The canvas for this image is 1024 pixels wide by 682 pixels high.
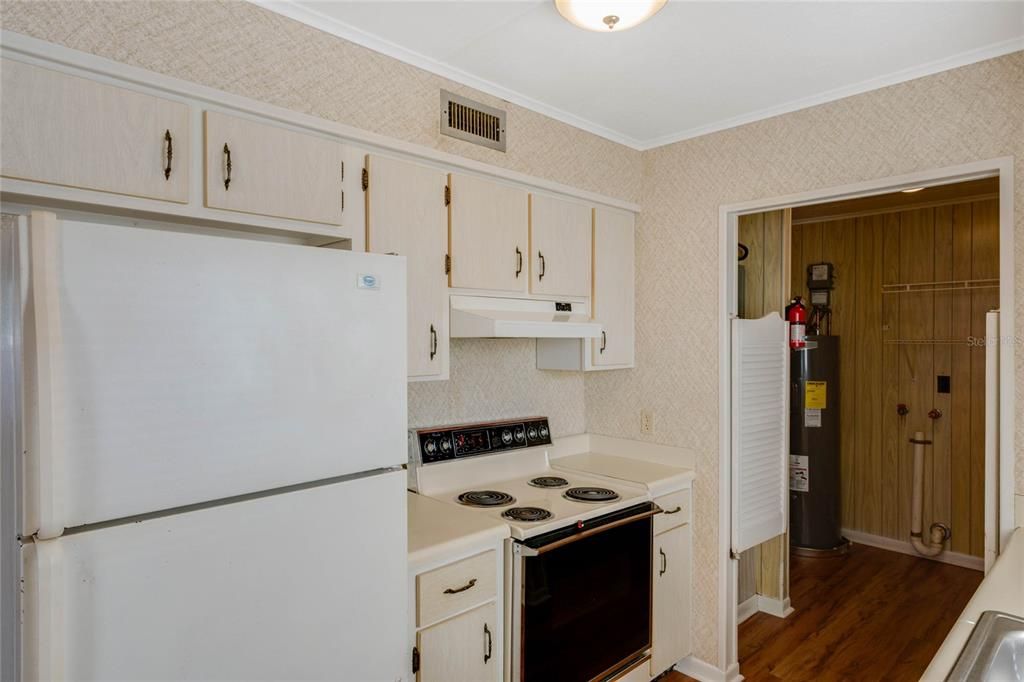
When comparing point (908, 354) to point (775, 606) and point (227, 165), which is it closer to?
point (775, 606)

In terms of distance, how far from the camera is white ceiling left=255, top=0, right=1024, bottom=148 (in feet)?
5.95

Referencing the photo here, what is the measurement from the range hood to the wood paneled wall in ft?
8.87

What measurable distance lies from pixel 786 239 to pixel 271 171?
8.62 feet

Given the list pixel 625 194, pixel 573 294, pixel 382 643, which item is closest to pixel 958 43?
pixel 625 194

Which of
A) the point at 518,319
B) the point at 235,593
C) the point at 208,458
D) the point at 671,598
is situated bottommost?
the point at 671,598

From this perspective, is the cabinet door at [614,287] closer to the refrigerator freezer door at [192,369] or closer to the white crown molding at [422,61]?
the white crown molding at [422,61]

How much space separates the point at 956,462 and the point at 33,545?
15.5 ft

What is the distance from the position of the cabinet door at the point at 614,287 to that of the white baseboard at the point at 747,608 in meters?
1.50

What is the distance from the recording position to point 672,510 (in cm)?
272

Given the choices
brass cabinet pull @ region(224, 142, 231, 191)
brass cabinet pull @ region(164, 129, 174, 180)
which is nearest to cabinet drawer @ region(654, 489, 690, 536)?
brass cabinet pull @ region(224, 142, 231, 191)

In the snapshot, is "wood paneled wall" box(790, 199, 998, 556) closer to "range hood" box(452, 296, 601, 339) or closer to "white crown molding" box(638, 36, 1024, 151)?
"white crown molding" box(638, 36, 1024, 151)

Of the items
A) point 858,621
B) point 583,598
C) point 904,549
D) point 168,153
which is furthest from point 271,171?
point 904,549

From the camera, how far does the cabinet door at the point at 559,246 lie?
2.56 metres

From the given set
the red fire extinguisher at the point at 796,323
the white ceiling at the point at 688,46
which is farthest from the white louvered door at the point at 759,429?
the white ceiling at the point at 688,46
